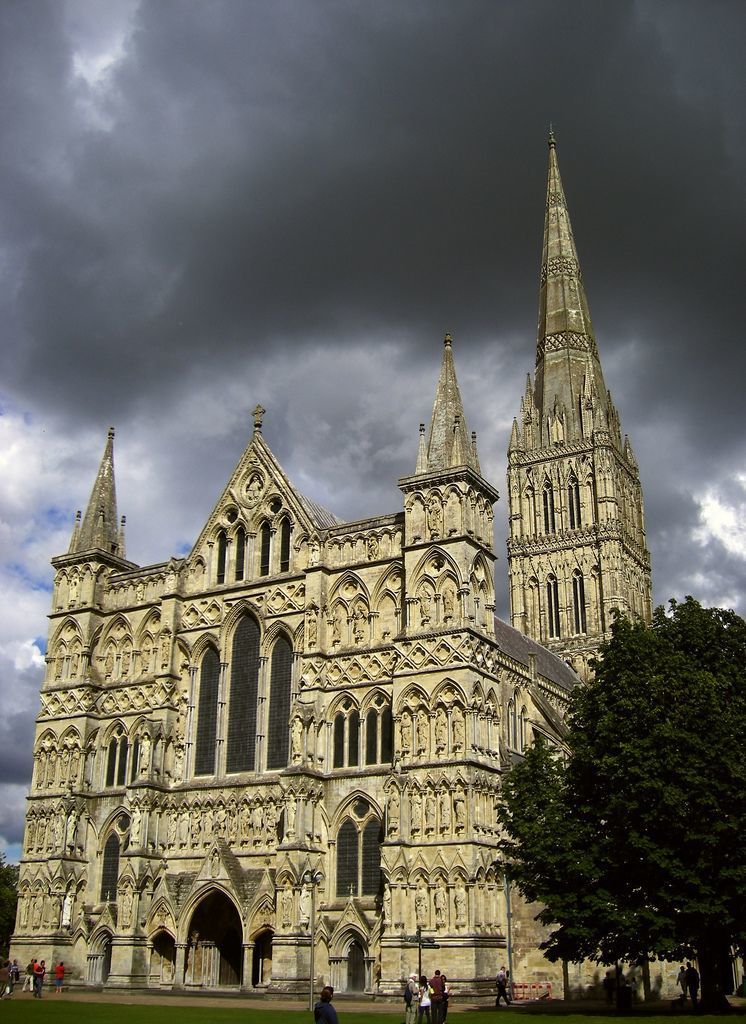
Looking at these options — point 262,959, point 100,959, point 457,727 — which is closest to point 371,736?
point 457,727

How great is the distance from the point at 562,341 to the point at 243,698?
4773cm

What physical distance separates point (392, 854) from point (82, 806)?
15590 mm

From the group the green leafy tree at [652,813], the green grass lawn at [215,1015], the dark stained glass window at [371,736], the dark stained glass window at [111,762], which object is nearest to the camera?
the green grass lawn at [215,1015]

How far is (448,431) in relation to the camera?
4491 cm

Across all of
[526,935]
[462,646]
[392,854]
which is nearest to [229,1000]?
[392,854]

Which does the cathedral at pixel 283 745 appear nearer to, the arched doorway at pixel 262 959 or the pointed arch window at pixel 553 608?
the arched doorway at pixel 262 959

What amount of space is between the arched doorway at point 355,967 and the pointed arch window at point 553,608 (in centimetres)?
3806

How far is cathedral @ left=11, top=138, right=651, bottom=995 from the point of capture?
126 ft

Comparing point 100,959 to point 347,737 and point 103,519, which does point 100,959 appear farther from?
point 103,519

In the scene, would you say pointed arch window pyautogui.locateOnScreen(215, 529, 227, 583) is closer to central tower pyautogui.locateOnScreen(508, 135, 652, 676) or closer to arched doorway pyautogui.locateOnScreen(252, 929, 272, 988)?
arched doorway pyautogui.locateOnScreen(252, 929, 272, 988)

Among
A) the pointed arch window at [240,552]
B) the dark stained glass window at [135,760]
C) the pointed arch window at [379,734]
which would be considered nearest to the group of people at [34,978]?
the dark stained glass window at [135,760]

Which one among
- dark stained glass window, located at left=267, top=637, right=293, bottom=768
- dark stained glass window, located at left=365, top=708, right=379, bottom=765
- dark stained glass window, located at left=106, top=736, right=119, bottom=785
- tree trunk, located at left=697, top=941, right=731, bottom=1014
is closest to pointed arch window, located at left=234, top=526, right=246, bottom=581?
dark stained glass window, located at left=267, top=637, right=293, bottom=768

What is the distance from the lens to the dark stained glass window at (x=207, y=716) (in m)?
45.3

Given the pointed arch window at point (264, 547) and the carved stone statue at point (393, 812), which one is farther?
the pointed arch window at point (264, 547)
